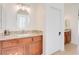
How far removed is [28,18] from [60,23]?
0.87 meters

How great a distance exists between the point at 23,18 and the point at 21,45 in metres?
0.60

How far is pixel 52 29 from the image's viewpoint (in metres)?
2.45

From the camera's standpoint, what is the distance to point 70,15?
2.24 meters

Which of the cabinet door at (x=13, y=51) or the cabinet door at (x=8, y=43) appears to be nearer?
the cabinet door at (x=13, y=51)

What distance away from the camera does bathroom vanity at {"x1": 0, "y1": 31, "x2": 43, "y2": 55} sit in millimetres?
2303

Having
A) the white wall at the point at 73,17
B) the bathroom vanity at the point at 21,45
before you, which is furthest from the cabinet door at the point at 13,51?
the white wall at the point at 73,17

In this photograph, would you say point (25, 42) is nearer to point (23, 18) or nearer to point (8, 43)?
point (8, 43)

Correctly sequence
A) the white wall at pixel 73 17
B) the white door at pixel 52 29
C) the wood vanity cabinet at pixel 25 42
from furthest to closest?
the wood vanity cabinet at pixel 25 42
the white door at pixel 52 29
the white wall at pixel 73 17

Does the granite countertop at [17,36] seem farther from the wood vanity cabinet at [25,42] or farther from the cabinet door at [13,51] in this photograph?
the cabinet door at [13,51]

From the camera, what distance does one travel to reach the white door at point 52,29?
228 centimetres

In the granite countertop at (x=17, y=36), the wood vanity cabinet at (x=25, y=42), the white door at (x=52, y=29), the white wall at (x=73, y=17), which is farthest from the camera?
the wood vanity cabinet at (x=25, y=42)

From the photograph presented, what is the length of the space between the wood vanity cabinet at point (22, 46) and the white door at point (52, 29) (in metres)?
0.19

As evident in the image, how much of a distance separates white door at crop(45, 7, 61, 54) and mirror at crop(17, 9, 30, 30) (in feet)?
1.64

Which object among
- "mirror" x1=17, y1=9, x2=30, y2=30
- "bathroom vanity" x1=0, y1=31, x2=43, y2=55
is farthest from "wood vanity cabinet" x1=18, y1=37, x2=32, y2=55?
"mirror" x1=17, y1=9, x2=30, y2=30
